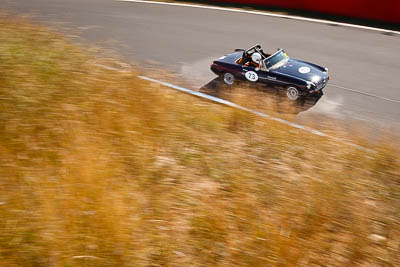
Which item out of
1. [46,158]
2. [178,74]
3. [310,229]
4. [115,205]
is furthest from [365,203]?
[178,74]

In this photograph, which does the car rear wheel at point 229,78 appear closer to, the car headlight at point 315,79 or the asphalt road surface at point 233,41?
the asphalt road surface at point 233,41

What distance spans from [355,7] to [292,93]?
32.3 feet

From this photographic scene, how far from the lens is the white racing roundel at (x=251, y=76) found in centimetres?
912

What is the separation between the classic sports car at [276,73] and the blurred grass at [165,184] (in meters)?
2.13

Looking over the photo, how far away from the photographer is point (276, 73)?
8891mm

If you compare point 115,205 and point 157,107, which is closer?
point 115,205

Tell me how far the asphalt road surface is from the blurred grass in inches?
121

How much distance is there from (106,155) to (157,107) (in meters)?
1.82

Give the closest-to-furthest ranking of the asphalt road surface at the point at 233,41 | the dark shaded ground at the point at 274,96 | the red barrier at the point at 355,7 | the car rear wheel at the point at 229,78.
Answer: the dark shaded ground at the point at 274,96
the asphalt road surface at the point at 233,41
the car rear wheel at the point at 229,78
the red barrier at the point at 355,7

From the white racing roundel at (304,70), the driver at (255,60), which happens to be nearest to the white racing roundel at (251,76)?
the driver at (255,60)

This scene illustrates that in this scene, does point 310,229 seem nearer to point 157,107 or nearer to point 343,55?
point 157,107

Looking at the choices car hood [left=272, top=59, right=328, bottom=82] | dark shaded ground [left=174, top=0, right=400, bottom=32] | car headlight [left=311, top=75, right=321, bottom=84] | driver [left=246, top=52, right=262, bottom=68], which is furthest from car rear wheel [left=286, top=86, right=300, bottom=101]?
dark shaded ground [left=174, top=0, right=400, bottom=32]

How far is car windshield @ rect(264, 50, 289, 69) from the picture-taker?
911 cm

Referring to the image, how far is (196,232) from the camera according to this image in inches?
158
